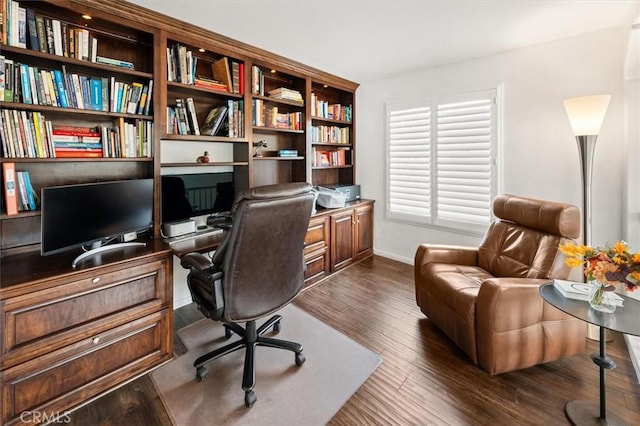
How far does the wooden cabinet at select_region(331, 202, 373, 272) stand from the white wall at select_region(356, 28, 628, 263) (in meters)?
0.85

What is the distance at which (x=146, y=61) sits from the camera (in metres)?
2.36

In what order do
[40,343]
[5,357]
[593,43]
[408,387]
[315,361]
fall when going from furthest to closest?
[593,43] < [315,361] < [408,387] < [40,343] < [5,357]

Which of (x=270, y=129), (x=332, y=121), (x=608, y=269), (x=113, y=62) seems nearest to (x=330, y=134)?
(x=332, y=121)

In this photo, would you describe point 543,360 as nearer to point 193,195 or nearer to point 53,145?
point 193,195

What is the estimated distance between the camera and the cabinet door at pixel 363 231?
3.95 m

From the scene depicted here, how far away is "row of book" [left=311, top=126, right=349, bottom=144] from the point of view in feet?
12.3

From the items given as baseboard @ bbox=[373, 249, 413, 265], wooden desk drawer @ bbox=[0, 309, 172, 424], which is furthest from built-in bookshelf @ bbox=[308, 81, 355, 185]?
wooden desk drawer @ bbox=[0, 309, 172, 424]

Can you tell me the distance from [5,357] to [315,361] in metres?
1.65

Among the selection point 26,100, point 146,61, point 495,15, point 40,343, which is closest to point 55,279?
point 40,343

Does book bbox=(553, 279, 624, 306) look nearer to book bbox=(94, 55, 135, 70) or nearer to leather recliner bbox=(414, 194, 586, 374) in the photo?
leather recliner bbox=(414, 194, 586, 374)

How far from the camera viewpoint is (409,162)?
3807 mm

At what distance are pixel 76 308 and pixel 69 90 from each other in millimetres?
1377

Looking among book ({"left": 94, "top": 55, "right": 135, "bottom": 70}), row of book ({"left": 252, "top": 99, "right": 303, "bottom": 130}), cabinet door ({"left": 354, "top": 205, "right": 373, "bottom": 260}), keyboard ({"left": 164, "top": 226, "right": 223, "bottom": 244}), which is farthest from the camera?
cabinet door ({"left": 354, "top": 205, "right": 373, "bottom": 260})

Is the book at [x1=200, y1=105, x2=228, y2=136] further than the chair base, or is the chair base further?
the book at [x1=200, y1=105, x2=228, y2=136]
